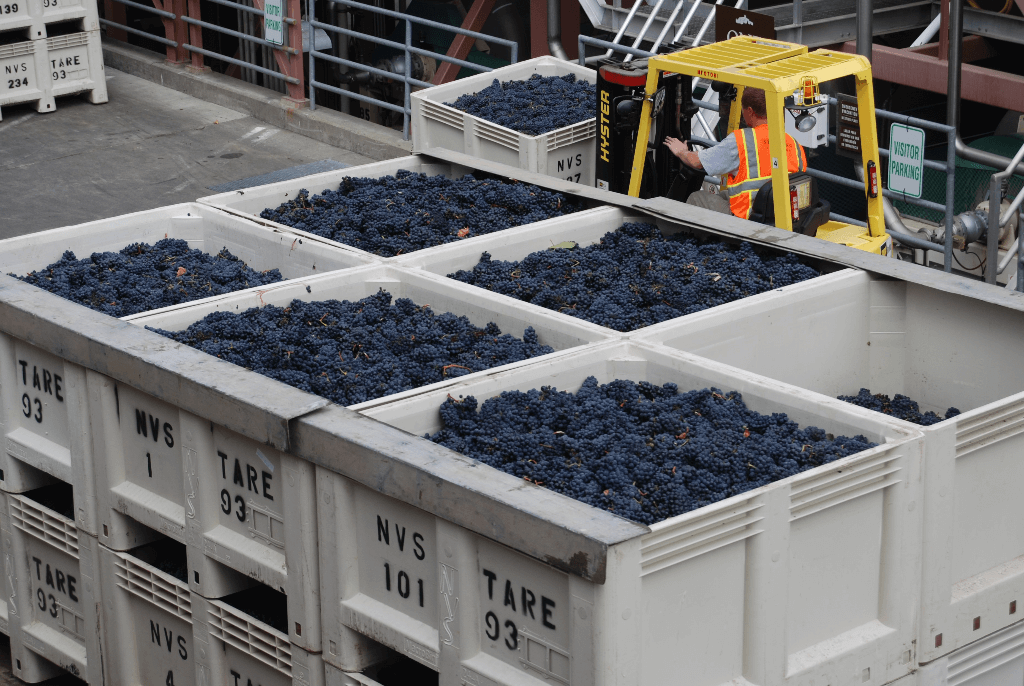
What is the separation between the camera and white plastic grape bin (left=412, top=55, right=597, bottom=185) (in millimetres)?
8836

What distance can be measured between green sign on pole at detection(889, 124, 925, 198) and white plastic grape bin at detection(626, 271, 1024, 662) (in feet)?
11.9

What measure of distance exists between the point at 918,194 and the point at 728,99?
1778 mm

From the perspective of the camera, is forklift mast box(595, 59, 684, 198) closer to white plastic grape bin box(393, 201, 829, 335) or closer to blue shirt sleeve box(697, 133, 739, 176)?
blue shirt sleeve box(697, 133, 739, 176)

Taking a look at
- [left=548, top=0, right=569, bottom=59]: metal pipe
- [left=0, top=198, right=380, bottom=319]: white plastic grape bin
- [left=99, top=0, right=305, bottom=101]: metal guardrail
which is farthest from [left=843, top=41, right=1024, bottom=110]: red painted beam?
[left=0, top=198, right=380, bottom=319]: white plastic grape bin

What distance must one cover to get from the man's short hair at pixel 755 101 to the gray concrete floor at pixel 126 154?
5.83 m

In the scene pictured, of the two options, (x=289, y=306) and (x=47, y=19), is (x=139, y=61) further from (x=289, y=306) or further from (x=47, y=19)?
(x=289, y=306)

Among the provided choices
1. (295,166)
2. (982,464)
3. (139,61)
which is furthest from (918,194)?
(139,61)

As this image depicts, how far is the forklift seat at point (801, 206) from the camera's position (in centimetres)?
692

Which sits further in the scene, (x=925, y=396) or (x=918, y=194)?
(x=918, y=194)

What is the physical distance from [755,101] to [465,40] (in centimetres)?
719

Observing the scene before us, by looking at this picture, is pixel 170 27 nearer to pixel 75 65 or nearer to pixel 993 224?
pixel 75 65

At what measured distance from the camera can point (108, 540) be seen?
493 centimetres

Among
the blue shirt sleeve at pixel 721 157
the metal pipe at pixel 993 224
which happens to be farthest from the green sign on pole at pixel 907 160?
the blue shirt sleeve at pixel 721 157

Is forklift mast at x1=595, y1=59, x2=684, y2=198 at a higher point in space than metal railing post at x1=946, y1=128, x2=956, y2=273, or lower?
higher
